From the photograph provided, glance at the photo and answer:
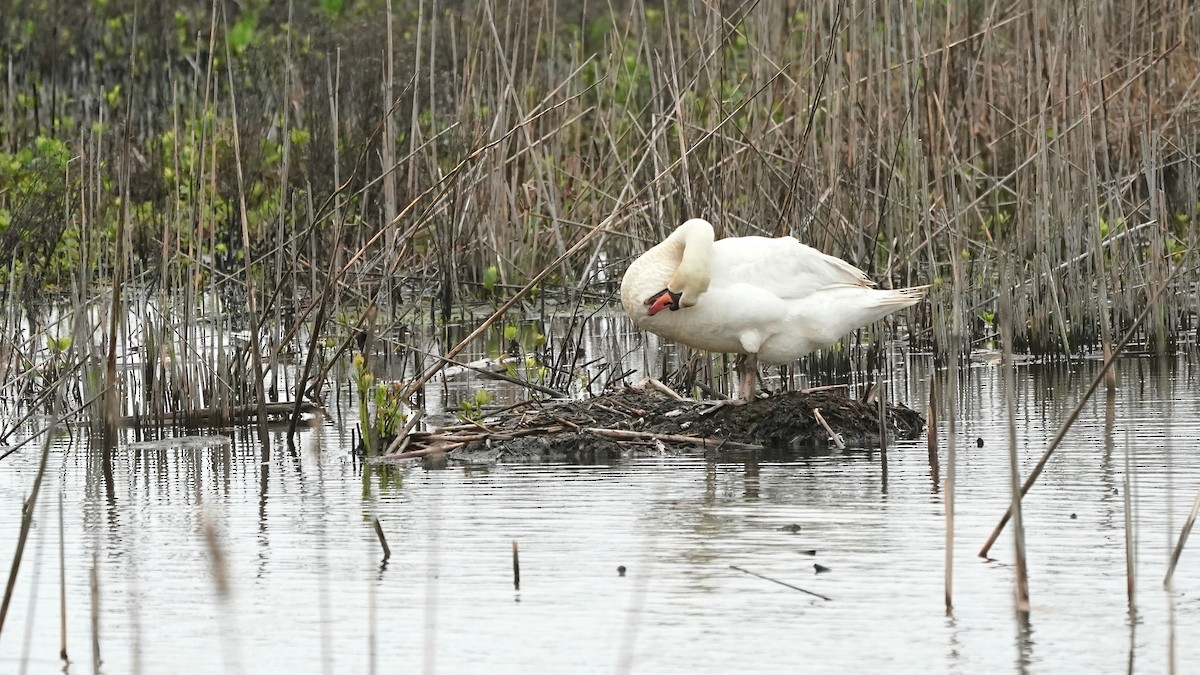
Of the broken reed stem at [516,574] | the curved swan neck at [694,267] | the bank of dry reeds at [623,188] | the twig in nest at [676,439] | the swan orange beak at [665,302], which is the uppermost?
the bank of dry reeds at [623,188]

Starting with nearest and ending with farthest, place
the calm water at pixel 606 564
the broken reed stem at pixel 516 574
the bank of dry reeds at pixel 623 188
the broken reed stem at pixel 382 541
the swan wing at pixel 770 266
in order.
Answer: the calm water at pixel 606 564 → the broken reed stem at pixel 516 574 → the broken reed stem at pixel 382 541 → the swan wing at pixel 770 266 → the bank of dry reeds at pixel 623 188

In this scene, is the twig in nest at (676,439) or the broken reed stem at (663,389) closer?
the twig in nest at (676,439)

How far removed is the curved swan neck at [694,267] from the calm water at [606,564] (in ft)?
2.18

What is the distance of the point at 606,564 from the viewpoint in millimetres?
5488

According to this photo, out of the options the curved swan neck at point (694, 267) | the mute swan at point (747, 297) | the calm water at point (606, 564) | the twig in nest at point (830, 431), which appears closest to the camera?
the calm water at point (606, 564)

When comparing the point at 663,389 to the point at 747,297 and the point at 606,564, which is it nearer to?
the point at 747,297

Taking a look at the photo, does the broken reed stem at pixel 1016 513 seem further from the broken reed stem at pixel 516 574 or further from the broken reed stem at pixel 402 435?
the broken reed stem at pixel 402 435

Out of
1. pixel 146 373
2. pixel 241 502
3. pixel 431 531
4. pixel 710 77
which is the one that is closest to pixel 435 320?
pixel 710 77

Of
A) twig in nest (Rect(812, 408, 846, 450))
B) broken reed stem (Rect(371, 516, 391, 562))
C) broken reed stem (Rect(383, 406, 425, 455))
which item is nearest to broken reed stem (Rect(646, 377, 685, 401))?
twig in nest (Rect(812, 408, 846, 450))

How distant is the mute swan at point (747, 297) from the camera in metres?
7.69

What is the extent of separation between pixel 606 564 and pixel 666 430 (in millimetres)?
2250

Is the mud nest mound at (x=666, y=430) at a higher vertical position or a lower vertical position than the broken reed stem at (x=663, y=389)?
lower

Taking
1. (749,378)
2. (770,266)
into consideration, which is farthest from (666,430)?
(770,266)

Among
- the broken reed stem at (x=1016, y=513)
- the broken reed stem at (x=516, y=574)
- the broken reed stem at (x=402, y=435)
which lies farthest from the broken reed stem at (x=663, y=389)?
the broken reed stem at (x=1016, y=513)
